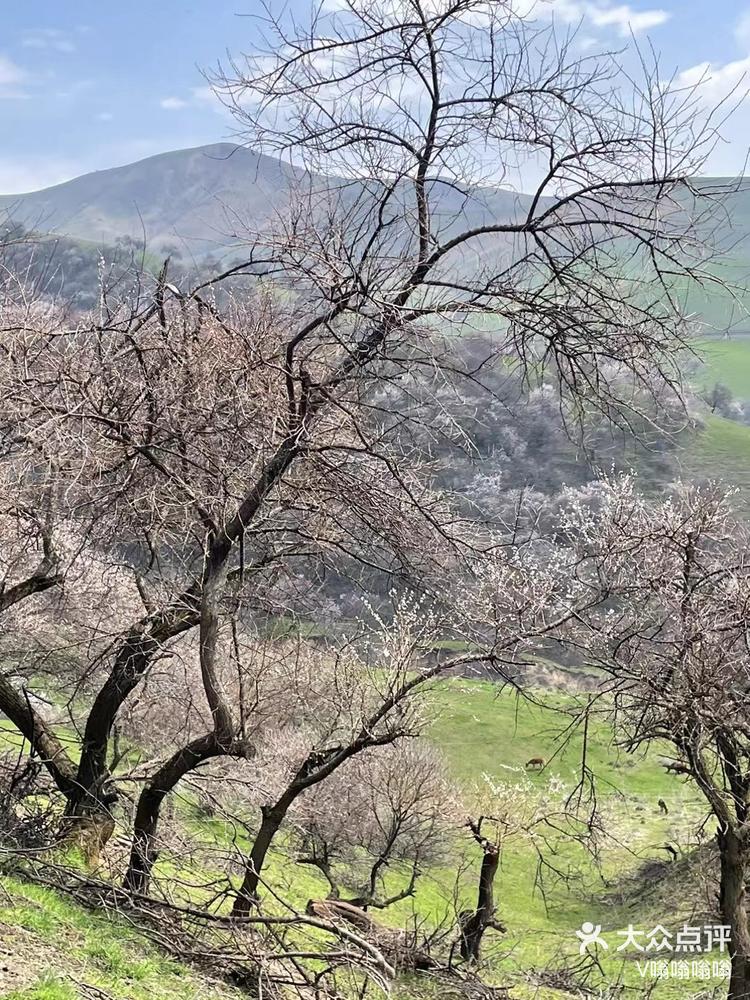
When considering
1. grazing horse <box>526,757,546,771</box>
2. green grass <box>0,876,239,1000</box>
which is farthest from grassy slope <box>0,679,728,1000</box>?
grazing horse <box>526,757,546,771</box>

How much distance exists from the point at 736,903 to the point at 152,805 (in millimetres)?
5541

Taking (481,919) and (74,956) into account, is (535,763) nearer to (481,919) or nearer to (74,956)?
(481,919)

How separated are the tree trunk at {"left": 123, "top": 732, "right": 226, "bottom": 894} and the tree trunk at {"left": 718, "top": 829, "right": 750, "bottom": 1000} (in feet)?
16.3

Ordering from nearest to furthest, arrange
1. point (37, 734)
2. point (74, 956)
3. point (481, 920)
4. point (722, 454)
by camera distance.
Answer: point (74, 956) → point (37, 734) → point (481, 920) → point (722, 454)

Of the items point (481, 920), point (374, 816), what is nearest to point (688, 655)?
point (481, 920)

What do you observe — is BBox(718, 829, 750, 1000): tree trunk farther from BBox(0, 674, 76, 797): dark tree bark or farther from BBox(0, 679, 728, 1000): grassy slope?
BBox(0, 674, 76, 797): dark tree bark

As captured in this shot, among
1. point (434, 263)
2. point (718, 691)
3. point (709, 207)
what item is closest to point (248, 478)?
point (434, 263)

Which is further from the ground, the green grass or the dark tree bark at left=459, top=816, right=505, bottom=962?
the green grass

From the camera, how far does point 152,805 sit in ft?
23.7

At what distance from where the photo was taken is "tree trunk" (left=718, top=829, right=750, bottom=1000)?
786 cm

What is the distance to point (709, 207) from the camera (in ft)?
13.2

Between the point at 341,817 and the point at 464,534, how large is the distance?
18.4 meters

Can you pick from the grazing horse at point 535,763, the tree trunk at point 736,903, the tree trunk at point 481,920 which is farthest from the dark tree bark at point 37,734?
the grazing horse at point 535,763

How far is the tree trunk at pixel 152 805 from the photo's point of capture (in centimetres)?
670
